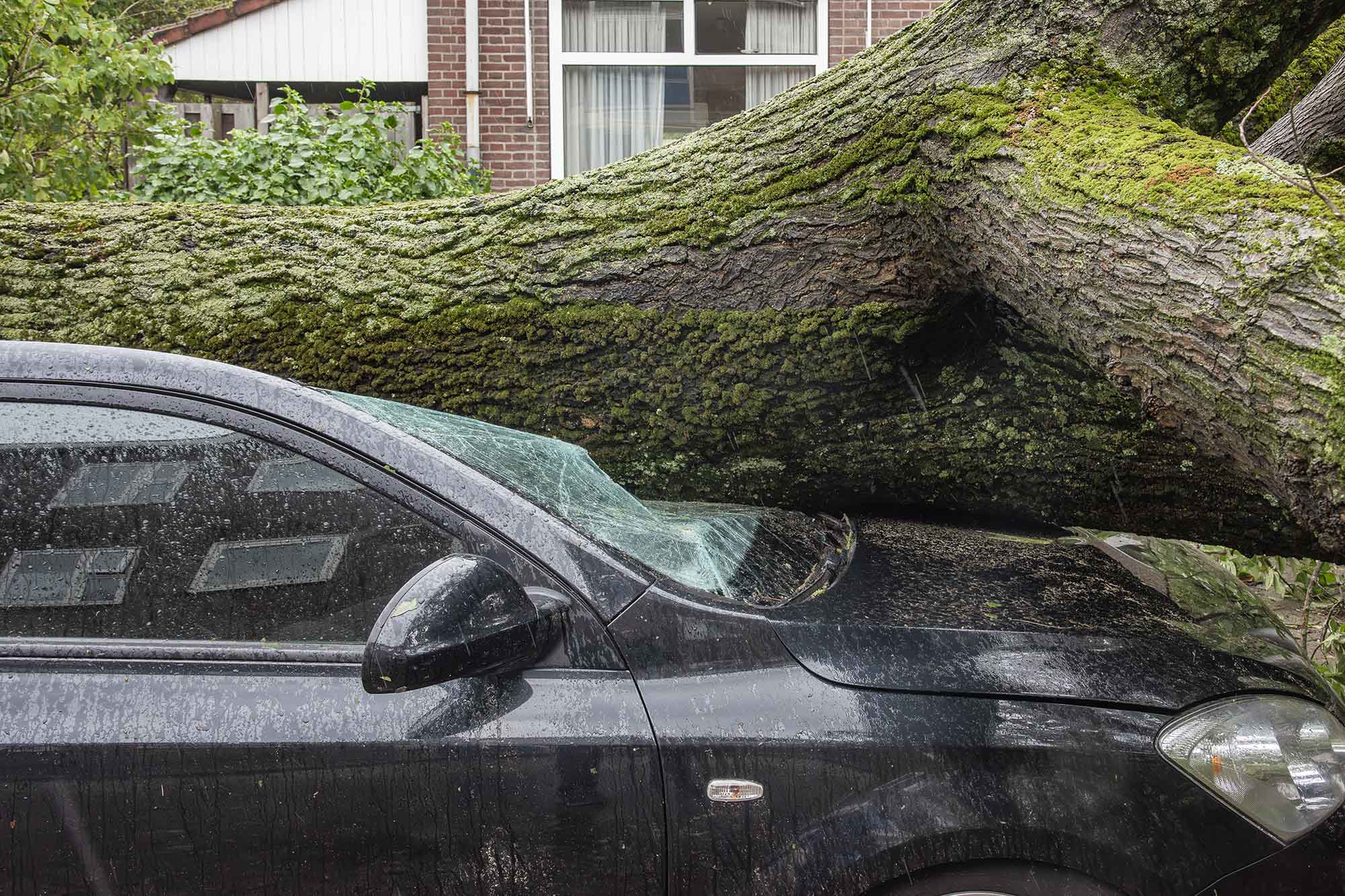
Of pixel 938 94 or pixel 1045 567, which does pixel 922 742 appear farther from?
pixel 938 94

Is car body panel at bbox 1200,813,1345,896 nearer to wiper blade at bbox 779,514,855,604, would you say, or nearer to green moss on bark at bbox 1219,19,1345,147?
wiper blade at bbox 779,514,855,604

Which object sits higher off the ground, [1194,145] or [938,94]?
[938,94]

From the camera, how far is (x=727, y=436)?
338 centimetres

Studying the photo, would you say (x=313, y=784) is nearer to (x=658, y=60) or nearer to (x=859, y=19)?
(x=658, y=60)

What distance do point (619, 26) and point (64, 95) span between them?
5.40 metres

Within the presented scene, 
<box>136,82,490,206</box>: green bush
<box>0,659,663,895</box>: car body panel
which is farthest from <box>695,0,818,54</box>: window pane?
<box>0,659,663,895</box>: car body panel

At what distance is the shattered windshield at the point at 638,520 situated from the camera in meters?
2.00

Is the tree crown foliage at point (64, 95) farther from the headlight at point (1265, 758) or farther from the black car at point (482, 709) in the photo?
the headlight at point (1265, 758)

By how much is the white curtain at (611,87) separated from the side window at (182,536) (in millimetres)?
8152

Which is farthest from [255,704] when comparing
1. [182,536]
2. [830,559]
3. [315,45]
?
[315,45]

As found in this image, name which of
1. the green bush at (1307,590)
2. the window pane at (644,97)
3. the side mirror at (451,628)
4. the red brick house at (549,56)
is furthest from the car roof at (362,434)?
the window pane at (644,97)

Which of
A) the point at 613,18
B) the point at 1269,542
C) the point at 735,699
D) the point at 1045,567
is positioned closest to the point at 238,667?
the point at 735,699

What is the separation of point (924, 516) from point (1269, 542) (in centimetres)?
121

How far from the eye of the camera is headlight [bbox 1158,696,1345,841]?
5.99 ft
